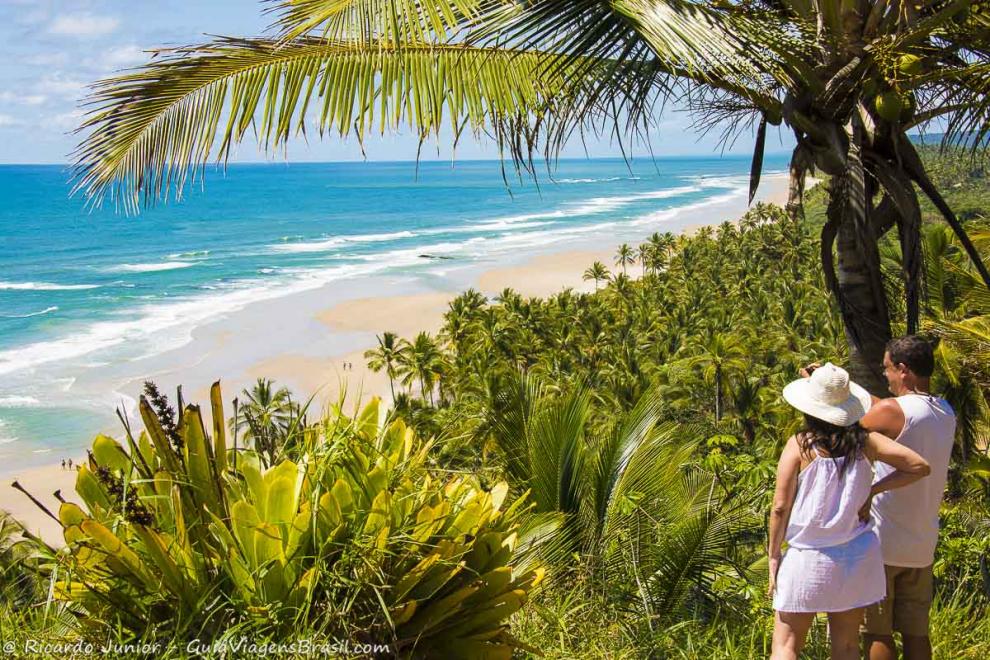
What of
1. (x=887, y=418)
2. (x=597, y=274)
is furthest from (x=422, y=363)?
(x=887, y=418)

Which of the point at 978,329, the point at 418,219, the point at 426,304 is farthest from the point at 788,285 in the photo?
the point at 418,219

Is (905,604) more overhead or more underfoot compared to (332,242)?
more overhead

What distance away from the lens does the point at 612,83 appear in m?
3.33

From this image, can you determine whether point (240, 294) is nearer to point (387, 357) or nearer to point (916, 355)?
point (387, 357)

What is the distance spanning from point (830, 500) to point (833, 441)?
0.61 feet

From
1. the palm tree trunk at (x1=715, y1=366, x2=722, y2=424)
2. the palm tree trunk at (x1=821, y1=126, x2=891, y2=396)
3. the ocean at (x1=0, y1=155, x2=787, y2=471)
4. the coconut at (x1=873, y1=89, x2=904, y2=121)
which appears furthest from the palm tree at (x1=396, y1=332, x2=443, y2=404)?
the coconut at (x1=873, y1=89, x2=904, y2=121)

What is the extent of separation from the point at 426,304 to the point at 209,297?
13.8m

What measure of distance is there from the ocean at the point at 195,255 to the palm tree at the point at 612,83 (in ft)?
0.93

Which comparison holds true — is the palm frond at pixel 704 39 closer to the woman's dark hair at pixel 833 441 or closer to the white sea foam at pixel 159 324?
the woman's dark hair at pixel 833 441

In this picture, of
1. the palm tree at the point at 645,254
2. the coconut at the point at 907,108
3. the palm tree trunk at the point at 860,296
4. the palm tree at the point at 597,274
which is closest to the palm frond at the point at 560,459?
the palm tree trunk at the point at 860,296

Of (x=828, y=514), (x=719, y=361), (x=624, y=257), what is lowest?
(x=719, y=361)

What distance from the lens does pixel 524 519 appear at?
3826 mm

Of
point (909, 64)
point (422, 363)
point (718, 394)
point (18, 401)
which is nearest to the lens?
point (909, 64)

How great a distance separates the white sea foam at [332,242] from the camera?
7981 cm
